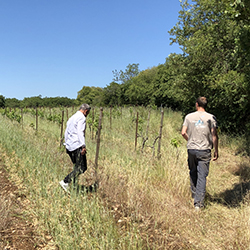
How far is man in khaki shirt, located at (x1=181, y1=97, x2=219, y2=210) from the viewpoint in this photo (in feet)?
13.3

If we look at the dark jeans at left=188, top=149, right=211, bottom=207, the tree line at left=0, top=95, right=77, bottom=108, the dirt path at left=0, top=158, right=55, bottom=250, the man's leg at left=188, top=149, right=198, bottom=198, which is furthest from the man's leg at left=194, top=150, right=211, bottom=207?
the tree line at left=0, top=95, right=77, bottom=108

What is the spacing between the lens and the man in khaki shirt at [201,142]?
4.06 meters

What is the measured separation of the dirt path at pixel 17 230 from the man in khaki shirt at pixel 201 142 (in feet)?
8.30

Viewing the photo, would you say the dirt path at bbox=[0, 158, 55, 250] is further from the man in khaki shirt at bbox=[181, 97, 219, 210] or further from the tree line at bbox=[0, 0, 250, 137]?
the tree line at bbox=[0, 0, 250, 137]

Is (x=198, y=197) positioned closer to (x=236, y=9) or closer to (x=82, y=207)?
(x=82, y=207)

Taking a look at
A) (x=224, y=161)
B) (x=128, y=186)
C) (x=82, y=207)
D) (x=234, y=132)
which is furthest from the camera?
(x=234, y=132)

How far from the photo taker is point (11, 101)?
259 ft

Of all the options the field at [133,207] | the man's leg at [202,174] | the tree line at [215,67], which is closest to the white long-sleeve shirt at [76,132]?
the field at [133,207]

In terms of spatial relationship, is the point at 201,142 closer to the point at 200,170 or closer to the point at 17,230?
the point at 200,170

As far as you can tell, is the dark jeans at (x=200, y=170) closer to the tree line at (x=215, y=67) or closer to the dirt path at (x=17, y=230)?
the dirt path at (x=17, y=230)

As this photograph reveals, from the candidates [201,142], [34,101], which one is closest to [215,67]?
[201,142]

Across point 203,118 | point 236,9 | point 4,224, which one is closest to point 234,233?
point 203,118

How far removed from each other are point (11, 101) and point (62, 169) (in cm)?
8203

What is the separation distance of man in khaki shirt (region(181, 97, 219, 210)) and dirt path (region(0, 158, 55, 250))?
2.53m
